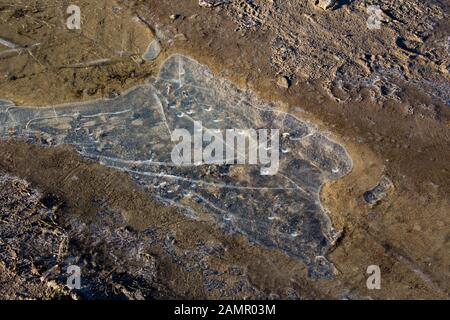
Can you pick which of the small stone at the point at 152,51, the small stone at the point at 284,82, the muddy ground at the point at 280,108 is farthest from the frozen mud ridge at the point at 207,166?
the small stone at the point at 284,82

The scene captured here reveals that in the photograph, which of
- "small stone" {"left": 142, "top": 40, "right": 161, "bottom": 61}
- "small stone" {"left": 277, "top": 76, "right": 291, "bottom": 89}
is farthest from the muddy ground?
"small stone" {"left": 142, "top": 40, "right": 161, "bottom": 61}

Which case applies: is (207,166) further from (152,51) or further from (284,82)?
(152,51)

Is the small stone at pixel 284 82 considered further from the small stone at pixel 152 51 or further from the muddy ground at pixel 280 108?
the small stone at pixel 152 51

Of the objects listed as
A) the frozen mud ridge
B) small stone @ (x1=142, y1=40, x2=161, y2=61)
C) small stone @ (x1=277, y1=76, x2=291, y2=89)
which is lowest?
the frozen mud ridge

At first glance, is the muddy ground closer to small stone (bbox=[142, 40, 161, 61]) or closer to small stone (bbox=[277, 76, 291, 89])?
small stone (bbox=[277, 76, 291, 89])

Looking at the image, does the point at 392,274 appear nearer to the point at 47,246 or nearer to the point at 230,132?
the point at 230,132

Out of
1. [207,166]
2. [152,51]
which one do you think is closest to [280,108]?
[207,166]
